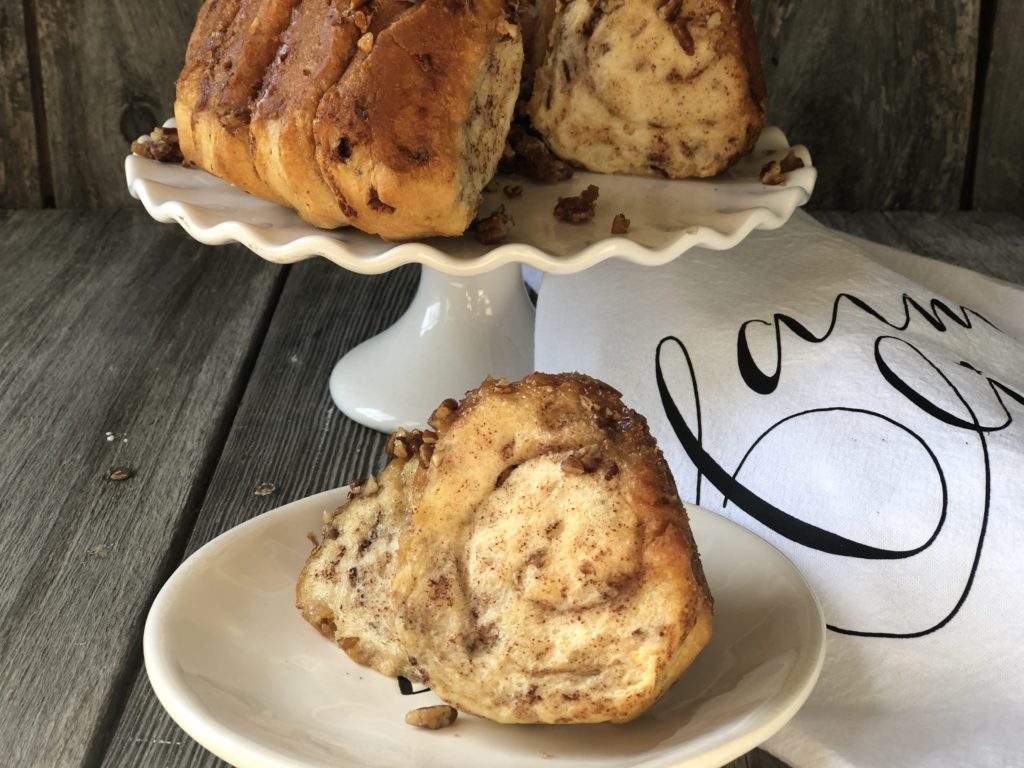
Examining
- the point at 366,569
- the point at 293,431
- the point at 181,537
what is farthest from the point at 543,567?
the point at 293,431

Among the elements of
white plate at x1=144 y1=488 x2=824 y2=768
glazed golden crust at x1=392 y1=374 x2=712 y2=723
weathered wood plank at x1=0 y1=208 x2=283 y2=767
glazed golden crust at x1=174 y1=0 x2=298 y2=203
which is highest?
glazed golden crust at x1=174 y1=0 x2=298 y2=203

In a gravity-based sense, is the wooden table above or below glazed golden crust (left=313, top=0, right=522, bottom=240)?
below

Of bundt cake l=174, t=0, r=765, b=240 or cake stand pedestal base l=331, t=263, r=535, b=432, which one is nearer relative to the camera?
bundt cake l=174, t=0, r=765, b=240

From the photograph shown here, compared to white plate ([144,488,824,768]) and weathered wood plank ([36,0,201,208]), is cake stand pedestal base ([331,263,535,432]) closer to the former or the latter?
white plate ([144,488,824,768])

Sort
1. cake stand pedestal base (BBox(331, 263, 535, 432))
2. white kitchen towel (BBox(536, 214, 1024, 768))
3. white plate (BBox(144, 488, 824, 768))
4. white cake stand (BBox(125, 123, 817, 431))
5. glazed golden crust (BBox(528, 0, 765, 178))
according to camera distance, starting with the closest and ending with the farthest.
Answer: white plate (BBox(144, 488, 824, 768)), white kitchen towel (BBox(536, 214, 1024, 768)), white cake stand (BBox(125, 123, 817, 431)), glazed golden crust (BBox(528, 0, 765, 178)), cake stand pedestal base (BBox(331, 263, 535, 432))

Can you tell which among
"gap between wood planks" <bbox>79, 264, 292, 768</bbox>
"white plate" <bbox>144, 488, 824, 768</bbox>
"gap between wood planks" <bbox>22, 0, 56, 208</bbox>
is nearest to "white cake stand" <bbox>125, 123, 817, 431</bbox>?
"gap between wood planks" <bbox>79, 264, 292, 768</bbox>

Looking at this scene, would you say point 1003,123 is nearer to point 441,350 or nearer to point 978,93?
point 978,93

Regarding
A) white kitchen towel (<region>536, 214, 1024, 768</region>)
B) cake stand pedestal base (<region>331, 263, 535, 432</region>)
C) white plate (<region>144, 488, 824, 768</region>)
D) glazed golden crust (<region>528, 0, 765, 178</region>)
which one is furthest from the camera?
cake stand pedestal base (<region>331, 263, 535, 432</region>)

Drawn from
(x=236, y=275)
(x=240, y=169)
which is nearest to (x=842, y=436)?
(x=240, y=169)
